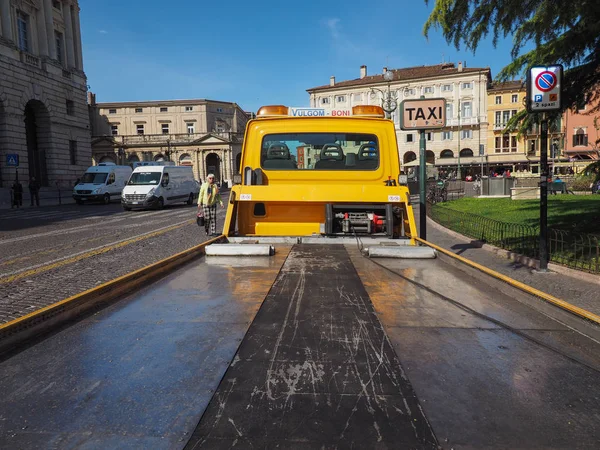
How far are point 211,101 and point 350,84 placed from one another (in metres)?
26.7

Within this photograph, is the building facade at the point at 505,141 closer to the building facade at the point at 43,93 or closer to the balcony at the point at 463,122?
the balcony at the point at 463,122

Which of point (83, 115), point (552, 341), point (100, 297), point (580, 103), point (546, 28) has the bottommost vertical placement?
point (552, 341)

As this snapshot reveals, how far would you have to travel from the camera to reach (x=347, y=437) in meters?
1.51

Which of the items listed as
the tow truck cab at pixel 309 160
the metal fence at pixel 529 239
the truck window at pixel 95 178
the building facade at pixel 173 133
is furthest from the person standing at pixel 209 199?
the building facade at pixel 173 133

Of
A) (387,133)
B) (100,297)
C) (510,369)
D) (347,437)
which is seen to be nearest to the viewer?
(347,437)

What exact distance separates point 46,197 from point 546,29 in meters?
36.9

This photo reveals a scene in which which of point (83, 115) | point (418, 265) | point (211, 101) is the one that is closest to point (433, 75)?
point (211, 101)

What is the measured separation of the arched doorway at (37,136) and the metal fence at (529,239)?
128ft

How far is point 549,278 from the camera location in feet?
23.0

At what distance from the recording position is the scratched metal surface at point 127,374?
155cm

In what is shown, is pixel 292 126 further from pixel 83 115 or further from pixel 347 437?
pixel 83 115

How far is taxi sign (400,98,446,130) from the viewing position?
7.61 metres

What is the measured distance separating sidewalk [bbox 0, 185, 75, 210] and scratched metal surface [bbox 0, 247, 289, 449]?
29.6 meters

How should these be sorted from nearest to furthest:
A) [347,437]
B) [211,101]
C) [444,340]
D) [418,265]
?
1. [347,437]
2. [444,340]
3. [418,265]
4. [211,101]
